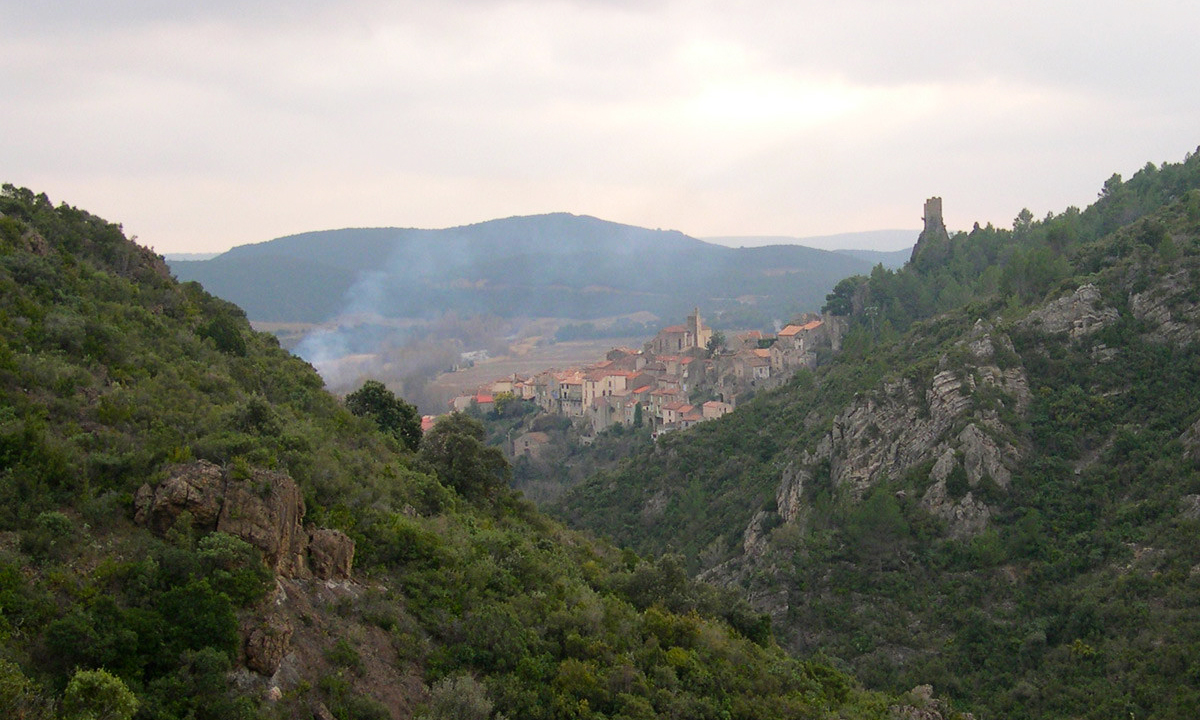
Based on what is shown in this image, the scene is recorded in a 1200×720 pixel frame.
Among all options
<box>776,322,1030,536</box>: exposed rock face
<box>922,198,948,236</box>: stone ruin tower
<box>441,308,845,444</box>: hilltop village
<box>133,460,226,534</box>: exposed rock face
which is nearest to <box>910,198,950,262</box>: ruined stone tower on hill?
<box>922,198,948,236</box>: stone ruin tower

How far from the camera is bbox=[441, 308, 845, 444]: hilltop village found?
262 feet

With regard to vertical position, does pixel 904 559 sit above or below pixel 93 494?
below

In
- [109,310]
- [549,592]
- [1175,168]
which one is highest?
[1175,168]

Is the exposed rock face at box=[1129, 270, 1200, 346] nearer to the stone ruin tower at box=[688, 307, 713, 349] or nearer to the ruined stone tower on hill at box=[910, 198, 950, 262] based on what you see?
the ruined stone tower on hill at box=[910, 198, 950, 262]

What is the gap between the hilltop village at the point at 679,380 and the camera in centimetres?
7981

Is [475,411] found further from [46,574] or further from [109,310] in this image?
[46,574]

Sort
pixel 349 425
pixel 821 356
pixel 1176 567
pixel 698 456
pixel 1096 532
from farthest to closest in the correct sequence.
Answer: pixel 821 356, pixel 698 456, pixel 1096 532, pixel 1176 567, pixel 349 425

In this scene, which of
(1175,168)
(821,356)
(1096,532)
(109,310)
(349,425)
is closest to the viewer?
(109,310)

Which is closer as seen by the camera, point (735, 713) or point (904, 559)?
point (735, 713)

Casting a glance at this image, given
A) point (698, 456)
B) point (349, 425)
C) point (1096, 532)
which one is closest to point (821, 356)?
point (698, 456)

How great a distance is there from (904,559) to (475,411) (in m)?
64.4

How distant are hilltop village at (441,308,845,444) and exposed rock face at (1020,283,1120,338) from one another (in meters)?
32.4

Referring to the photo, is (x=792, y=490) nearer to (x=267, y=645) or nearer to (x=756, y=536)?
(x=756, y=536)

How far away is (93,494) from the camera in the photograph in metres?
13.7
